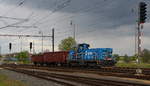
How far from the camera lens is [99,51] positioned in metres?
42.7

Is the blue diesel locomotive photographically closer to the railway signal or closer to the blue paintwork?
the blue paintwork

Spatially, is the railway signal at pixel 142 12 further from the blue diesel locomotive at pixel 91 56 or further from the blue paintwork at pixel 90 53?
the blue paintwork at pixel 90 53

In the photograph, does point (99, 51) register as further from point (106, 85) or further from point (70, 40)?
point (70, 40)

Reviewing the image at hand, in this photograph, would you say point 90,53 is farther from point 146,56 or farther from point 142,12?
point 146,56

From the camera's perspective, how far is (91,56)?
42750mm

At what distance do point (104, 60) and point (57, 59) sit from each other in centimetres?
1383

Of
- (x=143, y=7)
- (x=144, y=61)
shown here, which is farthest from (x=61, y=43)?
(x=143, y=7)

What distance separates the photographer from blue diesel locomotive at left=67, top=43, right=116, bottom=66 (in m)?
41.5

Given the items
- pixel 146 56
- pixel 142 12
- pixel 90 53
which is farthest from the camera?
pixel 146 56

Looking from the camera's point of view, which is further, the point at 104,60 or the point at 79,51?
the point at 79,51

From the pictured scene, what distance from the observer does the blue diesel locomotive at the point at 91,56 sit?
41.5 m

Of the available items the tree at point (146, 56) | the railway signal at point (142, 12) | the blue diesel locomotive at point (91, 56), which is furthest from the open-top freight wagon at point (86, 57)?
the tree at point (146, 56)

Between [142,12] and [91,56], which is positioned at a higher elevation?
[142,12]

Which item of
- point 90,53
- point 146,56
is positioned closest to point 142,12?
point 90,53
